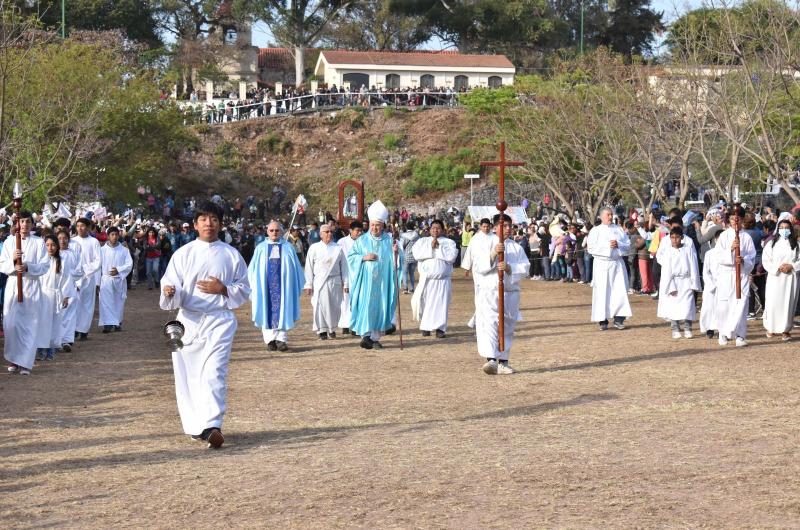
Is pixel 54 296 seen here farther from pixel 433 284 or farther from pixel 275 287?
pixel 433 284

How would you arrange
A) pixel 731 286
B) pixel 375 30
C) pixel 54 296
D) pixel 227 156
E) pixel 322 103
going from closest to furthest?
1. pixel 54 296
2. pixel 731 286
3. pixel 227 156
4. pixel 322 103
5. pixel 375 30

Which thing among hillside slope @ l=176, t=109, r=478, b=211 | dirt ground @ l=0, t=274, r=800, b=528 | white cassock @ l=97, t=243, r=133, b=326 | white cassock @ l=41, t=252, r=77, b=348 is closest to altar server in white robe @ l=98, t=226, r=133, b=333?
white cassock @ l=97, t=243, r=133, b=326

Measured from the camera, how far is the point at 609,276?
18.8 meters

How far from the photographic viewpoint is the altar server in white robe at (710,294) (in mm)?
17109

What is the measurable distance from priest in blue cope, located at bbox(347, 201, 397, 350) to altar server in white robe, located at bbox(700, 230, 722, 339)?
4.27m

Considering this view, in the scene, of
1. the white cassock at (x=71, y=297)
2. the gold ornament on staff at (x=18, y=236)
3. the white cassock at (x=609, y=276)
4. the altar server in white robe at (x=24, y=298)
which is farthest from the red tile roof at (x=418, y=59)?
the gold ornament on staff at (x=18, y=236)

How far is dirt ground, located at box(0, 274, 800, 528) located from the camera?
7.56 meters

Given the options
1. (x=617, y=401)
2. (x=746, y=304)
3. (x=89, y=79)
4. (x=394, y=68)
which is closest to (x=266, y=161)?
(x=394, y=68)

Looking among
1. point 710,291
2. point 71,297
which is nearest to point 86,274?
point 71,297

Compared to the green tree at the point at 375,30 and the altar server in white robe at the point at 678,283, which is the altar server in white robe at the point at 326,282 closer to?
the altar server in white robe at the point at 678,283

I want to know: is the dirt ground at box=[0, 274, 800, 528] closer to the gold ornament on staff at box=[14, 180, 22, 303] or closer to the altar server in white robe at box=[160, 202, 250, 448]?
the altar server in white robe at box=[160, 202, 250, 448]

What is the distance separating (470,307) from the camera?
25.0m

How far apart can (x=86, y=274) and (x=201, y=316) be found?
31.0 feet

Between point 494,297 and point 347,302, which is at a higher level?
point 494,297
